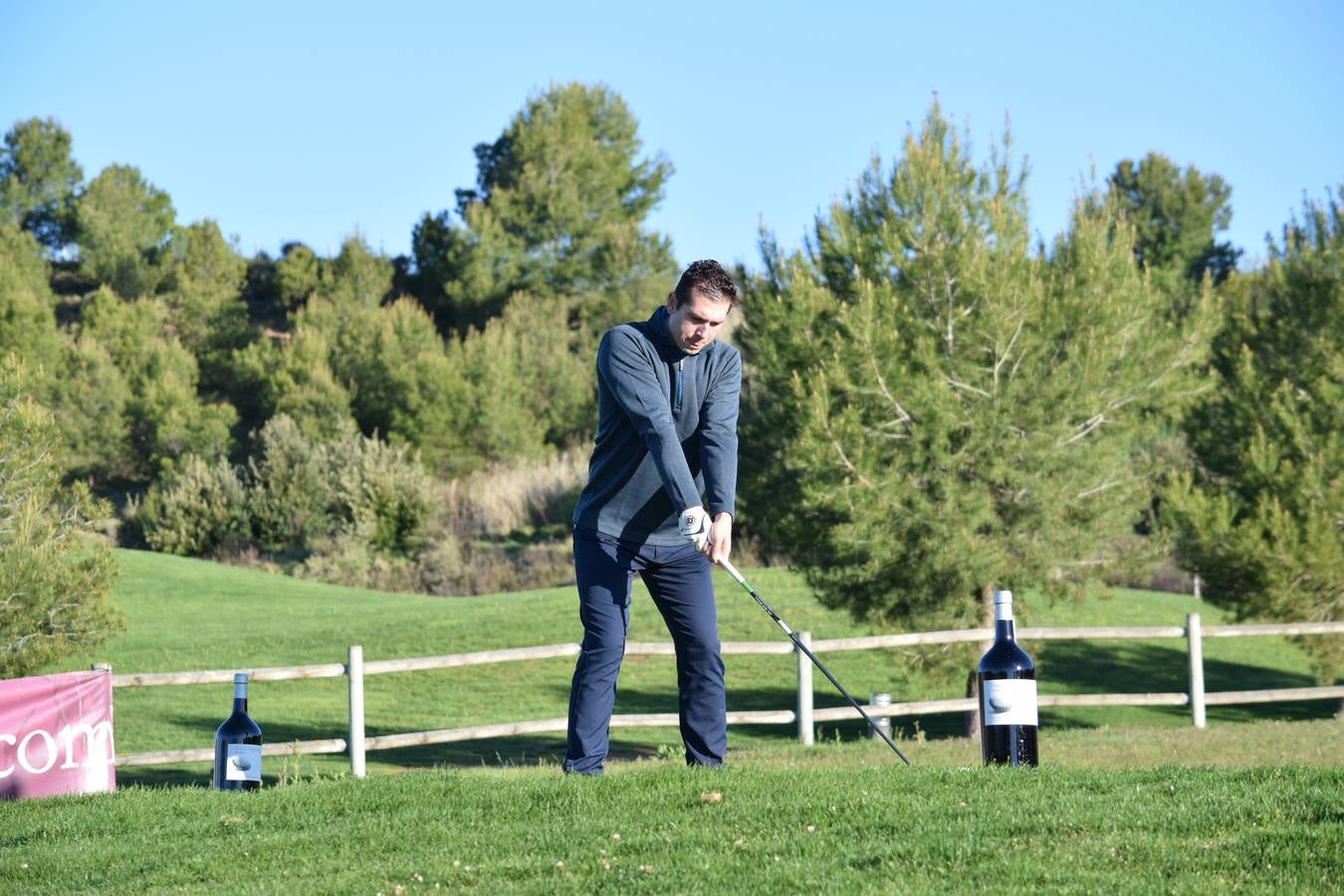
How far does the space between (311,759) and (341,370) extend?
30.2 metres

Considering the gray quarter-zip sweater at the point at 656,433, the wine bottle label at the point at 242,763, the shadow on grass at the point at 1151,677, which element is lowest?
the shadow on grass at the point at 1151,677

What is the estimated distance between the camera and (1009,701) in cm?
574

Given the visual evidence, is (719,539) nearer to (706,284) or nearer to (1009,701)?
(706,284)

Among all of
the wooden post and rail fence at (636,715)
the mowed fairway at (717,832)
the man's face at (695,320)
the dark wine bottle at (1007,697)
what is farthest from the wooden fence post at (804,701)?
the man's face at (695,320)

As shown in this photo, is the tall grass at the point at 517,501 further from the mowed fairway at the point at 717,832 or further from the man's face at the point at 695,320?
the man's face at the point at 695,320

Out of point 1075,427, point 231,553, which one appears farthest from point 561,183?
point 1075,427

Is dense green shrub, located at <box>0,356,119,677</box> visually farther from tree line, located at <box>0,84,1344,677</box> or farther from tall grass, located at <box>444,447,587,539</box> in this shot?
tall grass, located at <box>444,447,587,539</box>

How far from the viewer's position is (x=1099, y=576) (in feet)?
53.9

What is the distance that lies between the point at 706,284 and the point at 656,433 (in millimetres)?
619

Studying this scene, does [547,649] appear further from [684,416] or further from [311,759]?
[684,416]

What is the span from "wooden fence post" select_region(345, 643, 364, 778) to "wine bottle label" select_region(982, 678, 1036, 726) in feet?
23.6

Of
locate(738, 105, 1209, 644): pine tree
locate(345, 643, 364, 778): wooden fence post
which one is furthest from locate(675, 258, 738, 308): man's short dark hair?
locate(738, 105, 1209, 644): pine tree

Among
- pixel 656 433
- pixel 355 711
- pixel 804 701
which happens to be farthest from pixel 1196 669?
pixel 656 433

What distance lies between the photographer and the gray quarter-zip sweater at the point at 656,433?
5.52 metres
